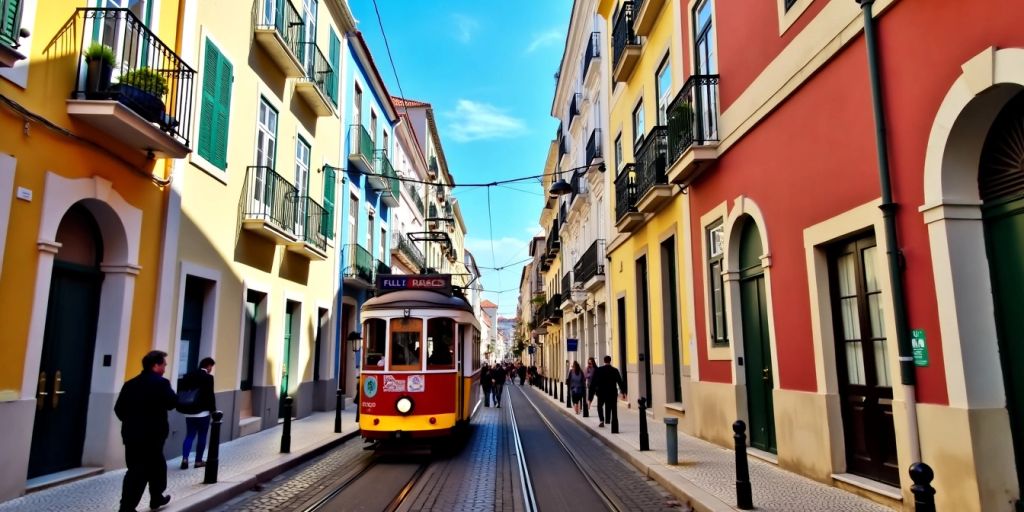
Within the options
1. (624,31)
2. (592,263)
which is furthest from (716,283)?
(592,263)

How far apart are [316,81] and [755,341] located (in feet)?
40.2

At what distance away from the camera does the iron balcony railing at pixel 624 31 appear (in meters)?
16.5

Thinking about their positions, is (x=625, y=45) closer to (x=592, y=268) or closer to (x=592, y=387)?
(x=592, y=387)

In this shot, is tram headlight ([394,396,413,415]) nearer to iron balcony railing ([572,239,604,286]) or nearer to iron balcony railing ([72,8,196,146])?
iron balcony railing ([72,8,196,146])

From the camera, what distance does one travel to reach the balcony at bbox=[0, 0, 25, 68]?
6293 mm

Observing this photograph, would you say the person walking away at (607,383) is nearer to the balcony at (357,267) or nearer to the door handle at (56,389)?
the balcony at (357,267)

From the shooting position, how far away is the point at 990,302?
18.0 feet

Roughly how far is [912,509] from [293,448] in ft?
29.8

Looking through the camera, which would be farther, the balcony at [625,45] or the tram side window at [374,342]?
the balcony at [625,45]

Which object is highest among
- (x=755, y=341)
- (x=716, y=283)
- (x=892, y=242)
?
(x=716, y=283)

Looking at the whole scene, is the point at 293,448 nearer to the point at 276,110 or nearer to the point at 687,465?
the point at 687,465

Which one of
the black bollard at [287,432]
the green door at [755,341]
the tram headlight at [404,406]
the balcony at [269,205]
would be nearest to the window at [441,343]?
the tram headlight at [404,406]

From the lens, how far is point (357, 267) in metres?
20.6

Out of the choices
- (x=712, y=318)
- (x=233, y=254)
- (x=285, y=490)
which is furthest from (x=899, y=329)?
(x=233, y=254)
